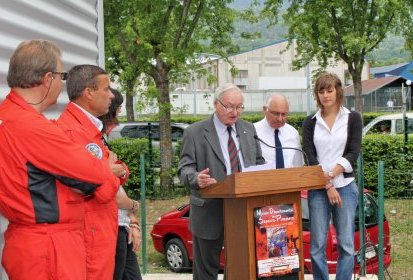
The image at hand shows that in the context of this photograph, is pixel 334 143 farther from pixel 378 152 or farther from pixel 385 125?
pixel 385 125

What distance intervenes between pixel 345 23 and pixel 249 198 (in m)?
16.6

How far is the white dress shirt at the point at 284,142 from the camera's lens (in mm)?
5617

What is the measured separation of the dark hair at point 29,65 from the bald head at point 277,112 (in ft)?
9.40

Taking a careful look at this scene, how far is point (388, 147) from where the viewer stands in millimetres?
15094

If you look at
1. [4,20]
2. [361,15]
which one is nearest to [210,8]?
[361,15]

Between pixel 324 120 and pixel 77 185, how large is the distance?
2830 mm

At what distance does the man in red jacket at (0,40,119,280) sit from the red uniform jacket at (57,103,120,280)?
1.11ft

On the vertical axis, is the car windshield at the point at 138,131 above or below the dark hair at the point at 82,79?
below

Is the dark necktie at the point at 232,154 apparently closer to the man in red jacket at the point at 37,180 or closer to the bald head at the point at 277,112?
the bald head at the point at 277,112

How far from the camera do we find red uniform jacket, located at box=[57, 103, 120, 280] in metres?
3.43

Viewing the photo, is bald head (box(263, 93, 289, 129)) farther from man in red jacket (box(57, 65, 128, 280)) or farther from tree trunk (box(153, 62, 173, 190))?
tree trunk (box(153, 62, 173, 190))

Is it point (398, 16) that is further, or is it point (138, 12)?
point (398, 16)

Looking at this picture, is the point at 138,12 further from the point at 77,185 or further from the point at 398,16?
the point at 77,185

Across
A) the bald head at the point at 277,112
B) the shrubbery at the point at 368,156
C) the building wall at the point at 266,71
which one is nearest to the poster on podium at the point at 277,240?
the bald head at the point at 277,112
